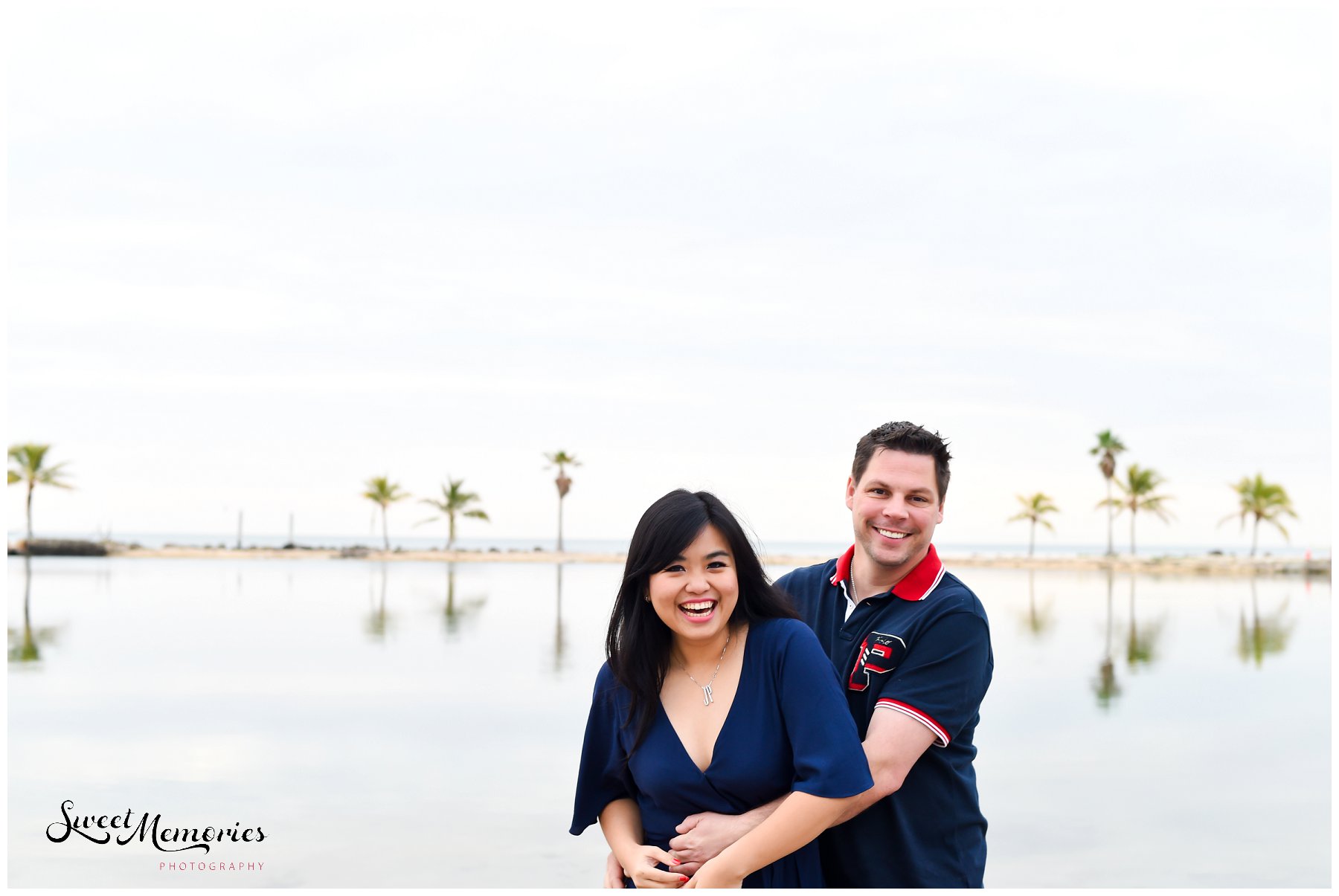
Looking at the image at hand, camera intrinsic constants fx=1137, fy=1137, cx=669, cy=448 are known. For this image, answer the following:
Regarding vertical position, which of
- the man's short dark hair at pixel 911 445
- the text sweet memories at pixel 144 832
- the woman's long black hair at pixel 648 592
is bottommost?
the text sweet memories at pixel 144 832

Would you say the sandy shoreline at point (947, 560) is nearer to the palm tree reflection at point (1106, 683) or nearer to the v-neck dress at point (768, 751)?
the palm tree reflection at point (1106, 683)

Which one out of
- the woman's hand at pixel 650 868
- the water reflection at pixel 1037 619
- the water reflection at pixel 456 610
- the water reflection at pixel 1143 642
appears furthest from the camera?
the water reflection at pixel 1037 619

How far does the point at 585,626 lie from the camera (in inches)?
931

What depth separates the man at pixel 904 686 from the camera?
2871 mm

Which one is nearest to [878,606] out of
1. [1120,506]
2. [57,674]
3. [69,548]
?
[57,674]

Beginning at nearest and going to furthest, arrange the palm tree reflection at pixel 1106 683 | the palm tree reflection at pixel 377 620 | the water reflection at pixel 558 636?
the palm tree reflection at pixel 1106 683 < the water reflection at pixel 558 636 < the palm tree reflection at pixel 377 620

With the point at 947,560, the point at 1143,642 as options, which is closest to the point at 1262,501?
the point at 947,560

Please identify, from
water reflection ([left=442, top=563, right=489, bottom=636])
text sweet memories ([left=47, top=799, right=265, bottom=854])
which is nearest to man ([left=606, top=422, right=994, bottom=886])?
text sweet memories ([left=47, top=799, right=265, bottom=854])

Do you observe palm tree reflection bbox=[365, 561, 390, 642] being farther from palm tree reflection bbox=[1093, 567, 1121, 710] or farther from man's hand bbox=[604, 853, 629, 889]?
man's hand bbox=[604, 853, 629, 889]

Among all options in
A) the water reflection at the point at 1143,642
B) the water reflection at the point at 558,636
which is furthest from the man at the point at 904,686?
the water reflection at the point at 1143,642

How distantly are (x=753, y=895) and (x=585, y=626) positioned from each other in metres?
21.2

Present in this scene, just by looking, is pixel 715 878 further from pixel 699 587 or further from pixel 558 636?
pixel 558 636

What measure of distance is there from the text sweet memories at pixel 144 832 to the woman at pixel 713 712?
6426 millimetres

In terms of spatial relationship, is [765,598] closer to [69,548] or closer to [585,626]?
[585,626]
